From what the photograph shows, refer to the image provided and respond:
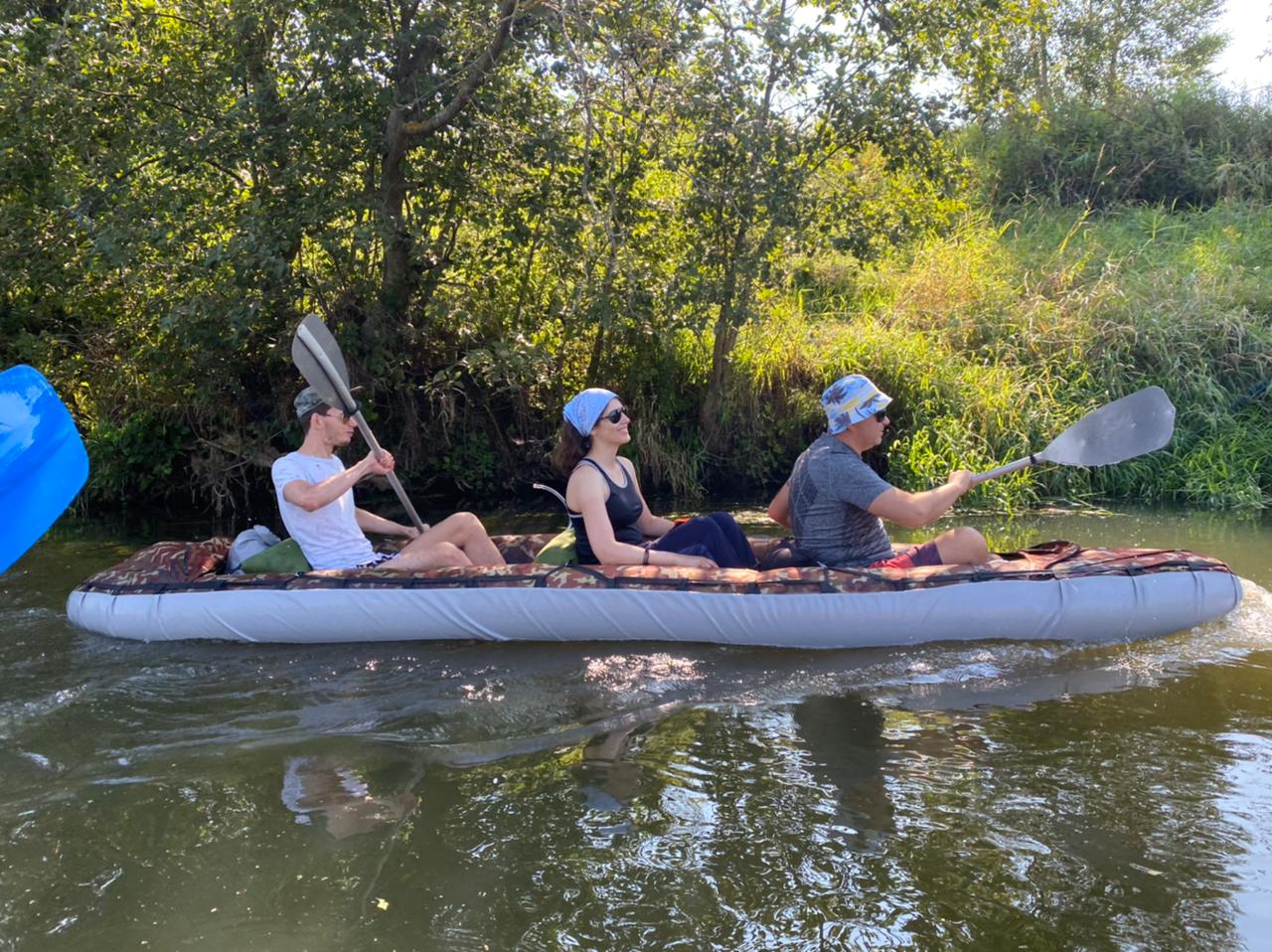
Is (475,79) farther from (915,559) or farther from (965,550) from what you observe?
(965,550)

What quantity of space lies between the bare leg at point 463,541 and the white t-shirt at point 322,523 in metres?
0.25

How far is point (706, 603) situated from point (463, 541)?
129 centimetres

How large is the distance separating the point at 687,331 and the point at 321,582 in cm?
484

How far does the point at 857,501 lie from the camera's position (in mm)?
4711

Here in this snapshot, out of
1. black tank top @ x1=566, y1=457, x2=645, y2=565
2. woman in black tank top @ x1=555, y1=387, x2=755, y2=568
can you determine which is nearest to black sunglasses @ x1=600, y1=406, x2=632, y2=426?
woman in black tank top @ x1=555, y1=387, x2=755, y2=568

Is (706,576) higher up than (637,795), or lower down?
higher up

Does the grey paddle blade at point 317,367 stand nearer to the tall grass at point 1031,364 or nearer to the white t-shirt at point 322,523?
the white t-shirt at point 322,523

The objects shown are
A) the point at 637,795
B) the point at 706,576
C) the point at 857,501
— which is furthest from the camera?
the point at 706,576

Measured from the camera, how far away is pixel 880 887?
9.33 ft

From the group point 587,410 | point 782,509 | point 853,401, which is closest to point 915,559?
point 782,509

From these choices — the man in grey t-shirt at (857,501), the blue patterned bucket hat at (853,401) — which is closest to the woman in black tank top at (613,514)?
the man in grey t-shirt at (857,501)

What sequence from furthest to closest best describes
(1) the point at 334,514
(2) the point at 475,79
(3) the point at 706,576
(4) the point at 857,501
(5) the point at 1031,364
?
1. (5) the point at 1031,364
2. (2) the point at 475,79
3. (1) the point at 334,514
4. (3) the point at 706,576
5. (4) the point at 857,501

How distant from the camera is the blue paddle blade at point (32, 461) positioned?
4625 millimetres

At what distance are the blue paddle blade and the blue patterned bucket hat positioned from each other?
3146 millimetres
